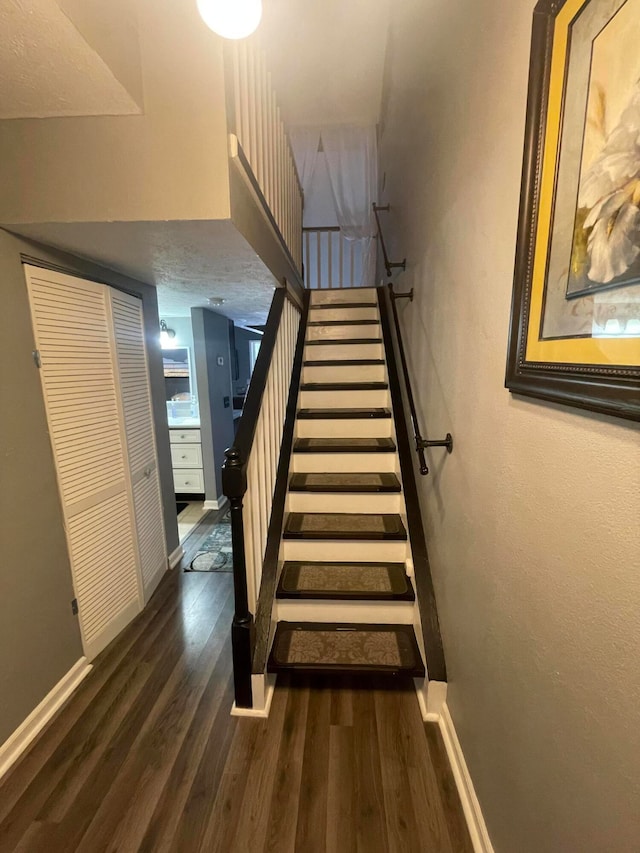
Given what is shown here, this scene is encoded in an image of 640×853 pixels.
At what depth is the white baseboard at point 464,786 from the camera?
111 centimetres

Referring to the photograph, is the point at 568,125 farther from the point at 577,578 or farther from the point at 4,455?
the point at 4,455

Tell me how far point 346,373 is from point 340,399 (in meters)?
0.26

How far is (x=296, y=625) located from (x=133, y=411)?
1.61m

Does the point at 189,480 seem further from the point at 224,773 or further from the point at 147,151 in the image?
the point at 147,151

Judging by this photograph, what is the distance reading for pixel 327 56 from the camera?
2.85 meters

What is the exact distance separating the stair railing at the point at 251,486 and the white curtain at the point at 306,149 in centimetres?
270

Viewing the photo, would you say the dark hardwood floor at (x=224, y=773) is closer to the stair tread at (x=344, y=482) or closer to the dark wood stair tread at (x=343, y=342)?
the stair tread at (x=344, y=482)

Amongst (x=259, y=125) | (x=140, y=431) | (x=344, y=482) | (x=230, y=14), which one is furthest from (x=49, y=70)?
(x=344, y=482)

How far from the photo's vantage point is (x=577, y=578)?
27.5 inches

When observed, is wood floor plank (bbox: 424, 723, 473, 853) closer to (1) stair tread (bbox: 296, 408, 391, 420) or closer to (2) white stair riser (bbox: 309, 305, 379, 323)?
(1) stair tread (bbox: 296, 408, 391, 420)

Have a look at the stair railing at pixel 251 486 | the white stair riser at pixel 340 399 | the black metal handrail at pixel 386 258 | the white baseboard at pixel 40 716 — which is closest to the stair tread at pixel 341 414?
the white stair riser at pixel 340 399

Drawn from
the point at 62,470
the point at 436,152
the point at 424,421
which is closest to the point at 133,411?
the point at 62,470

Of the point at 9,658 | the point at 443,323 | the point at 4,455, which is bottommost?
the point at 9,658

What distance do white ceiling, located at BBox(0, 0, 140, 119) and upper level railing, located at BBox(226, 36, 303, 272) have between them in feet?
1.30
